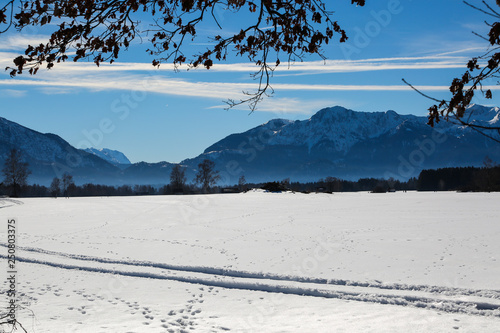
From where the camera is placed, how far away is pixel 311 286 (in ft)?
42.9

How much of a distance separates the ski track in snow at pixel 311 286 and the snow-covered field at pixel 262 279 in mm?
34

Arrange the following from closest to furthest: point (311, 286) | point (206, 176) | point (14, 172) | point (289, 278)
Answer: point (311, 286), point (289, 278), point (14, 172), point (206, 176)

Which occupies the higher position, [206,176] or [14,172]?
[14,172]

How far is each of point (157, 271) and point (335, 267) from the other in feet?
20.2

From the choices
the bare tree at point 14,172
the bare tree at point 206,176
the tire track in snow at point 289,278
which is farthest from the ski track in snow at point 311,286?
the bare tree at point 206,176

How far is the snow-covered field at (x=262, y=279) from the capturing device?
33.8ft

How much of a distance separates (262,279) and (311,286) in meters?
1.71

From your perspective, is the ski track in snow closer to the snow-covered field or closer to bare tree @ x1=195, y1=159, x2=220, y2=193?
the snow-covered field

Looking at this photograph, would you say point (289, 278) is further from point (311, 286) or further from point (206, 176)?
point (206, 176)

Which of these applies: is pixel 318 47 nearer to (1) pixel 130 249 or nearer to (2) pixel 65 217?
(1) pixel 130 249

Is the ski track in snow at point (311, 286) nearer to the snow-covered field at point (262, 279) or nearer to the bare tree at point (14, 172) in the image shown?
the snow-covered field at point (262, 279)

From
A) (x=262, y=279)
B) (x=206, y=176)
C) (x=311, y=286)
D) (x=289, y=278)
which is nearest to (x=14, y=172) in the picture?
(x=206, y=176)

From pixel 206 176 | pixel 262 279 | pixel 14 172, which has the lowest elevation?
pixel 262 279

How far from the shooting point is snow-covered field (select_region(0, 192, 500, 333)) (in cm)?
1029
